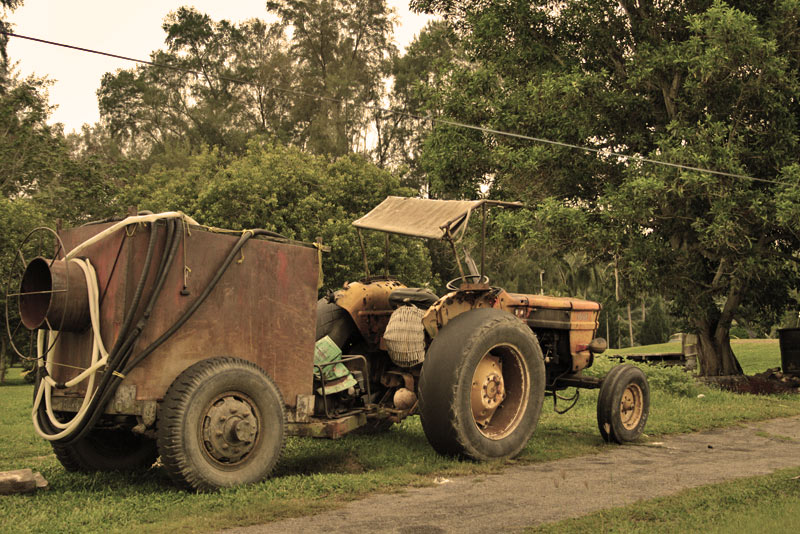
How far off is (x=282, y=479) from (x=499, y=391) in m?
2.81

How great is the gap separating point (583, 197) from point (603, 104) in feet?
9.19

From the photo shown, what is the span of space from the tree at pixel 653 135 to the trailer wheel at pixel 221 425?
11593 mm

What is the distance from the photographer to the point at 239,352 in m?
6.80

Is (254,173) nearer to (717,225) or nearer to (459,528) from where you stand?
(717,225)

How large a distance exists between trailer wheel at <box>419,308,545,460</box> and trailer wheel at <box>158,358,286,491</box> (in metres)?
1.70

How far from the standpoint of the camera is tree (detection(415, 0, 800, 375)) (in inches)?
645

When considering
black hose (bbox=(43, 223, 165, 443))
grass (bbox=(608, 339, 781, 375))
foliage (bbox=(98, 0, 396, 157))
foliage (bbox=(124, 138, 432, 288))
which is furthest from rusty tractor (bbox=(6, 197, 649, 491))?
foliage (bbox=(98, 0, 396, 157))

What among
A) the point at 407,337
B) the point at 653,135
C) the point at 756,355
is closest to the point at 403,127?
the point at 756,355

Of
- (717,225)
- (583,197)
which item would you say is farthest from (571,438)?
(583,197)

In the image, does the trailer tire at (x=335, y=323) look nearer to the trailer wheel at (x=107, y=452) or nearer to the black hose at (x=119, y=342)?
the trailer wheel at (x=107, y=452)

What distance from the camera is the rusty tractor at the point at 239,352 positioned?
20.3ft

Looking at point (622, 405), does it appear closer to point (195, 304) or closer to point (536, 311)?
point (536, 311)

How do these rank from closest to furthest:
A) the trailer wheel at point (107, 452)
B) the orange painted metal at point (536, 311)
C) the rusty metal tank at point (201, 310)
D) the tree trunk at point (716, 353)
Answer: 1. the rusty metal tank at point (201, 310)
2. the trailer wheel at point (107, 452)
3. the orange painted metal at point (536, 311)
4. the tree trunk at point (716, 353)

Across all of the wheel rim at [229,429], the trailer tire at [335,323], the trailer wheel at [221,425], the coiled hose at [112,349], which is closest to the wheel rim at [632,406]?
the trailer tire at [335,323]
